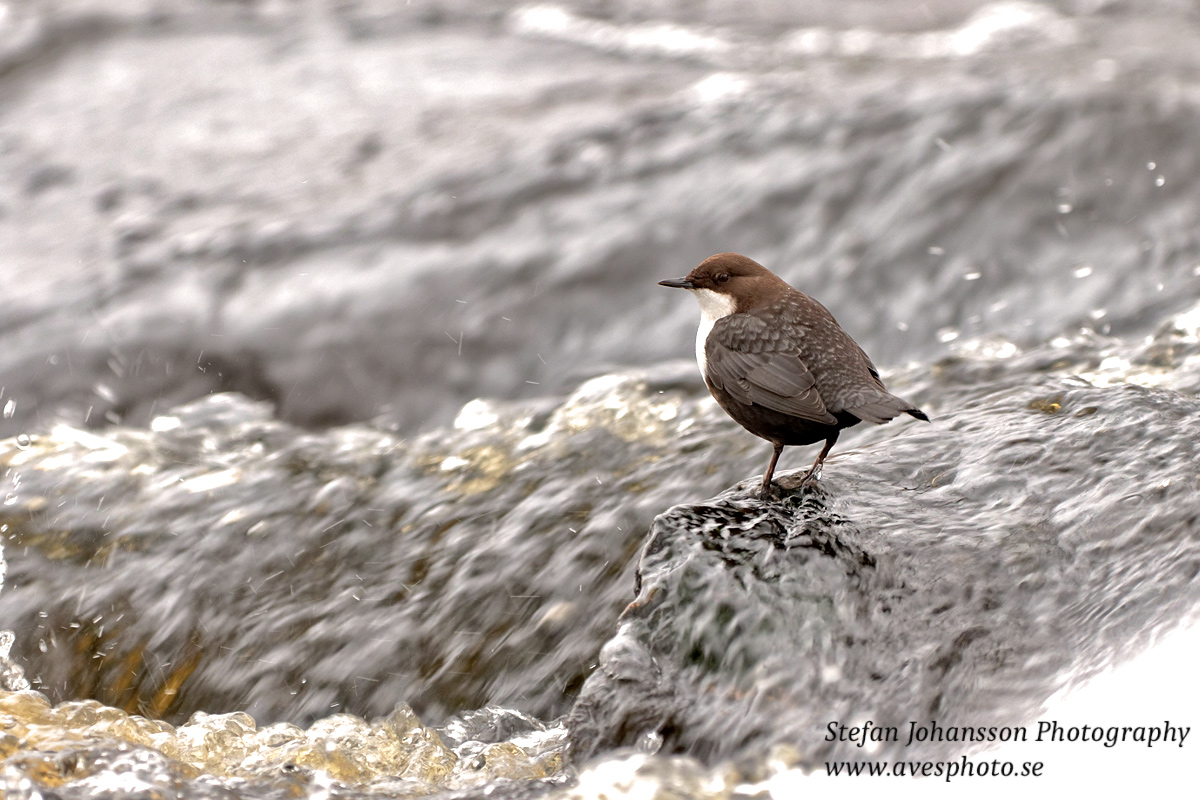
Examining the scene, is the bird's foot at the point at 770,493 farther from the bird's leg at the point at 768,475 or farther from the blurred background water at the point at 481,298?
the blurred background water at the point at 481,298

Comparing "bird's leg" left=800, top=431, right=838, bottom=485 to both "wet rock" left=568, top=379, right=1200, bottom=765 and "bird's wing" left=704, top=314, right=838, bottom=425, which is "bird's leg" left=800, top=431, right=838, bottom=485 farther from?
"bird's wing" left=704, top=314, right=838, bottom=425

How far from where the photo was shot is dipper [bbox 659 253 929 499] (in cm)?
332

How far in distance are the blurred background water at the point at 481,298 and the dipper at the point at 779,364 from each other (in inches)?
19.5

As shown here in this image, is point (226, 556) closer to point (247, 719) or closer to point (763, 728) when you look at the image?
point (247, 719)

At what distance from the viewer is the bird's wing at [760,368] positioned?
132 inches

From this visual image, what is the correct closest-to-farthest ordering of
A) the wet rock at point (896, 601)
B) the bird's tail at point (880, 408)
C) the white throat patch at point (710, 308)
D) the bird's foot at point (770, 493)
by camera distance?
1. the wet rock at point (896, 601)
2. the bird's tail at point (880, 408)
3. the bird's foot at point (770, 493)
4. the white throat patch at point (710, 308)

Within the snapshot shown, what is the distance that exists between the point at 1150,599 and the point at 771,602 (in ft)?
3.12

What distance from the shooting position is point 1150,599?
115 inches

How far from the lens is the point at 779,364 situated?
345cm

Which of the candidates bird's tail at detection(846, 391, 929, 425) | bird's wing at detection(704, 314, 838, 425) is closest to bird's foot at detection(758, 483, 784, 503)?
bird's wing at detection(704, 314, 838, 425)

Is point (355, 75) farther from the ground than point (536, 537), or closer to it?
farther from the ground

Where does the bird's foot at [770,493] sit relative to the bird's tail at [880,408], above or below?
below

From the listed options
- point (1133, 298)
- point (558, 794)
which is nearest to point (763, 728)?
point (558, 794)

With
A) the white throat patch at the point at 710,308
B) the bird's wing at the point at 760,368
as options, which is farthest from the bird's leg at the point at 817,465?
the white throat patch at the point at 710,308
